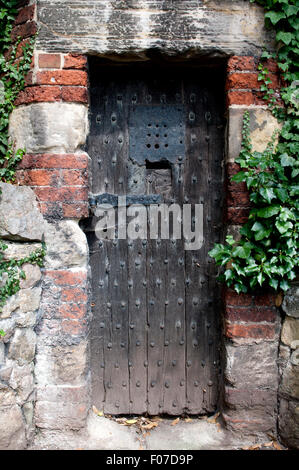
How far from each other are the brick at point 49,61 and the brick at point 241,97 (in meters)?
1.02

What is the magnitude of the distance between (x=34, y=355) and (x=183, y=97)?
1.83 metres

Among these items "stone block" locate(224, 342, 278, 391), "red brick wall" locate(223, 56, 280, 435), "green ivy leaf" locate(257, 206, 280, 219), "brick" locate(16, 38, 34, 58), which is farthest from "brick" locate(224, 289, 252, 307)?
"brick" locate(16, 38, 34, 58)

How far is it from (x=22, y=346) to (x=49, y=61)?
63.4 inches

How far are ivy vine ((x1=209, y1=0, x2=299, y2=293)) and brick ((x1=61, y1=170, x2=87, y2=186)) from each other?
2.89 ft

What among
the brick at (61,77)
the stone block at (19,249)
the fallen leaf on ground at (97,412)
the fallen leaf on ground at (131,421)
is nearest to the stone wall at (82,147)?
the brick at (61,77)

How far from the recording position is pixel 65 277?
2188 millimetres

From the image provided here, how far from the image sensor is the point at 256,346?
2254 millimetres

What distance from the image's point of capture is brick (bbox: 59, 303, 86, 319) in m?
2.19

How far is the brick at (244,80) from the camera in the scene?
7.16 feet

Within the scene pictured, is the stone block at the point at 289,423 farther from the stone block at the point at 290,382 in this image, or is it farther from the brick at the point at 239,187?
the brick at the point at 239,187

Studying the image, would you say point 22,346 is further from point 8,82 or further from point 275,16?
point 275,16

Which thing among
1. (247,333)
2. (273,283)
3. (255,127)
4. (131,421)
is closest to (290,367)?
(247,333)

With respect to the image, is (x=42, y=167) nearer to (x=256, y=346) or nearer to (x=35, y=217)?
(x=35, y=217)
